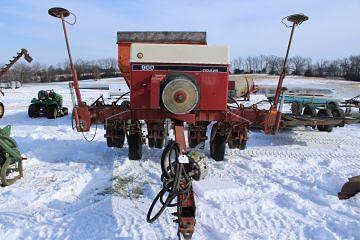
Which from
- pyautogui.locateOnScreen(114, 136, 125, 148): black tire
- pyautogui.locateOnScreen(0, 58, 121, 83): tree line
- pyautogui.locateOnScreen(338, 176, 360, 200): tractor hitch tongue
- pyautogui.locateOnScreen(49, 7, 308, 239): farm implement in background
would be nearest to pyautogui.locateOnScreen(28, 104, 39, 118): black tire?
pyautogui.locateOnScreen(49, 7, 308, 239): farm implement in background

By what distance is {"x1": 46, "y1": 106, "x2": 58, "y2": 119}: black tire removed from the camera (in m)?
15.7

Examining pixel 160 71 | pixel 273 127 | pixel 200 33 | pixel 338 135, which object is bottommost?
pixel 338 135

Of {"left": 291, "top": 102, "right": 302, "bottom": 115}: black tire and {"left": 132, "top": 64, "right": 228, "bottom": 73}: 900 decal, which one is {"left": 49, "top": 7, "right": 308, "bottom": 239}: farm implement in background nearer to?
{"left": 132, "top": 64, "right": 228, "bottom": 73}: 900 decal

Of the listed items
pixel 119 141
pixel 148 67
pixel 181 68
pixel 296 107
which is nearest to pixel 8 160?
pixel 119 141

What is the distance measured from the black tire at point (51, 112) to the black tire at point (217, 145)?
9968 millimetres

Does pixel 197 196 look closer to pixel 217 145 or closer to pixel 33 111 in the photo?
pixel 217 145

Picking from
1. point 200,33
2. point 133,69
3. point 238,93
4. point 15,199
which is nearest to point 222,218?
point 15,199

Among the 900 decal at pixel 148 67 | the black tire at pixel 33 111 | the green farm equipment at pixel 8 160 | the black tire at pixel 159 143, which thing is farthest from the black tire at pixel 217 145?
the black tire at pixel 33 111

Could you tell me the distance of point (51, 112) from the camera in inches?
619

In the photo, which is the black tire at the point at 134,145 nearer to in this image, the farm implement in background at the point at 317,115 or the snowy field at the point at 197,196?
the snowy field at the point at 197,196

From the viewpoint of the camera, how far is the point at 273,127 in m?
7.04

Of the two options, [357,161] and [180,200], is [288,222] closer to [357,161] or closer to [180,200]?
[180,200]

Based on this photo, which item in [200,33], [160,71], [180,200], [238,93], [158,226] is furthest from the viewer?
[238,93]

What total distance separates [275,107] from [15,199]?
14.7 ft
